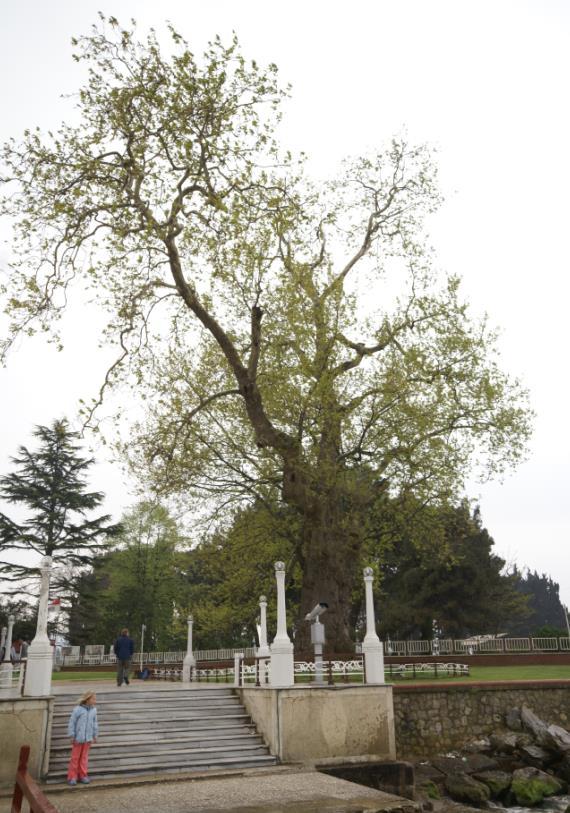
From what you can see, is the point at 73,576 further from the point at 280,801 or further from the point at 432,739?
the point at 280,801

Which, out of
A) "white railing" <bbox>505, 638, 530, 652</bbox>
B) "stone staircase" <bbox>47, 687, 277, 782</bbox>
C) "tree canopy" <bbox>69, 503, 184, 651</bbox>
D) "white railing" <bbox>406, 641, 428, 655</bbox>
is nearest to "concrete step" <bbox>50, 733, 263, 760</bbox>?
"stone staircase" <bbox>47, 687, 277, 782</bbox>

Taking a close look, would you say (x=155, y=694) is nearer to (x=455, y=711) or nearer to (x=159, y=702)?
(x=159, y=702)

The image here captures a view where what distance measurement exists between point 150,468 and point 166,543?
29.8 m

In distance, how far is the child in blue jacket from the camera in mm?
10641

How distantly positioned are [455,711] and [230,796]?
9.13 m

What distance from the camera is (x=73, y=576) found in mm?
44594

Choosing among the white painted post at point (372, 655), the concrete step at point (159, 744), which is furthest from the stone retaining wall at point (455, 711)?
the concrete step at point (159, 744)

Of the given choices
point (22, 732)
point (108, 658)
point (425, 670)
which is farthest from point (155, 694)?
point (108, 658)

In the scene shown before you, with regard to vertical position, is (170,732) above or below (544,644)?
below

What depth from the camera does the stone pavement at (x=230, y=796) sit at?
9.02 metres

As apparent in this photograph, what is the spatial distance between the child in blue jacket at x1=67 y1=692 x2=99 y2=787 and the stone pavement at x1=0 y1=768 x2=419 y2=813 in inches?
10.7

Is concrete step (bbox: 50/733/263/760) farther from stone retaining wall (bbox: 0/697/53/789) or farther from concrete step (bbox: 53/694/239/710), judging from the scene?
concrete step (bbox: 53/694/239/710)

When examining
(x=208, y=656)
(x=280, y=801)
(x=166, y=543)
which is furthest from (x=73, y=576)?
(x=280, y=801)

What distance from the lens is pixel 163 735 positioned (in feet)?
43.1
